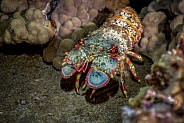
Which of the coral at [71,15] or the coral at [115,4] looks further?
the coral at [115,4]

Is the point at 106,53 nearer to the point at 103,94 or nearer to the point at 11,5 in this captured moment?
the point at 103,94

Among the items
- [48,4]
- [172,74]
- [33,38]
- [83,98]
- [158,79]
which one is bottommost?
[83,98]

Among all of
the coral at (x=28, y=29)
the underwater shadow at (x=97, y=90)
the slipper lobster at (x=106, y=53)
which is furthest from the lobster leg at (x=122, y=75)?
the coral at (x=28, y=29)

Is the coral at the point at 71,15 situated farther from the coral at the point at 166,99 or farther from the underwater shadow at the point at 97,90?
the coral at the point at 166,99

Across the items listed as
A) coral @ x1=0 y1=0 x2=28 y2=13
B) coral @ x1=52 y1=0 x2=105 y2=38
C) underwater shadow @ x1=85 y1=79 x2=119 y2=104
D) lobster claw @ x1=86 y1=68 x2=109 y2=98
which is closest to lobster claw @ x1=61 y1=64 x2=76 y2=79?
lobster claw @ x1=86 y1=68 x2=109 y2=98

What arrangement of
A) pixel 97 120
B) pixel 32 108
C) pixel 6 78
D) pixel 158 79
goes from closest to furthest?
pixel 158 79 → pixel 97 120 → pixel 32 108 → pixel 6 78

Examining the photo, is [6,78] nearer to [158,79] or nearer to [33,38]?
[33,38]

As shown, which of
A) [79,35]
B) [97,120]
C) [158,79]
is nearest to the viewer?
[158,79]

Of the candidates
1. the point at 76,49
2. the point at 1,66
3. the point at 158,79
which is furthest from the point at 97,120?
the point at 1,66
